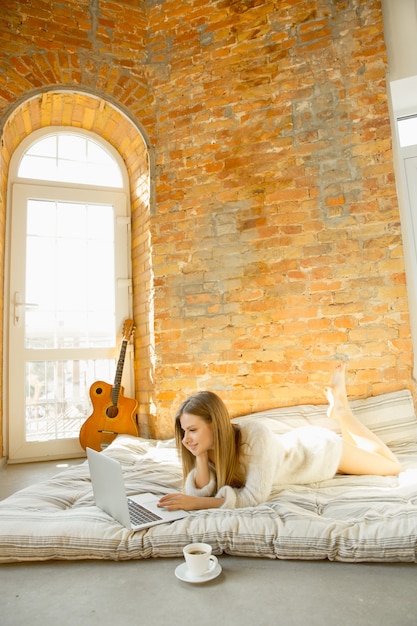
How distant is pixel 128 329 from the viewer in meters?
3.70

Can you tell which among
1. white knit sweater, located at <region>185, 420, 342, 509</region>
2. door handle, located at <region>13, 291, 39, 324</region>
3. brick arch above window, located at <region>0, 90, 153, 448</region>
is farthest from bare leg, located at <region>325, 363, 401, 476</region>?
Answer: door handle, located at <region>13, 291, 39, 324</region>

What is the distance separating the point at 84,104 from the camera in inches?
146

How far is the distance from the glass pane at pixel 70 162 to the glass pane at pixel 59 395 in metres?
1.58

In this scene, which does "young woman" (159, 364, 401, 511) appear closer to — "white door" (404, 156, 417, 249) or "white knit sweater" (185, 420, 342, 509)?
"white knit sweater" (185, 420, 342, 509)

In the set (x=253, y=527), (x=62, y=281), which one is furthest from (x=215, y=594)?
(x=62, y=281)

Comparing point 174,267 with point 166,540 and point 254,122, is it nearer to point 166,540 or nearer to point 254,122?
point 254,122

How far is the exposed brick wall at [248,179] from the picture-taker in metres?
3.10

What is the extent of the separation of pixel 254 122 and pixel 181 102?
658mm

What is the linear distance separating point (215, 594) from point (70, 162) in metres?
3.59

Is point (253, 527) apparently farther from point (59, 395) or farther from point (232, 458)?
point (59, 395)

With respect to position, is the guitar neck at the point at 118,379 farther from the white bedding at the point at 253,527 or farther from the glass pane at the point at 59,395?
the white bedding at the point at 253,527

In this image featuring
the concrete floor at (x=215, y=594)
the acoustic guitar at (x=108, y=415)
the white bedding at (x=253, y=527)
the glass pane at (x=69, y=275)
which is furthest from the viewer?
the glass pane at (x=69, y=275)

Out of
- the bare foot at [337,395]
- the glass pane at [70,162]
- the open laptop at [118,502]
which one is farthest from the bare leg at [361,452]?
the glass pane at [70,162]

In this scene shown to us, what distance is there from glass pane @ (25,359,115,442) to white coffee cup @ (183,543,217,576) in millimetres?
2521
